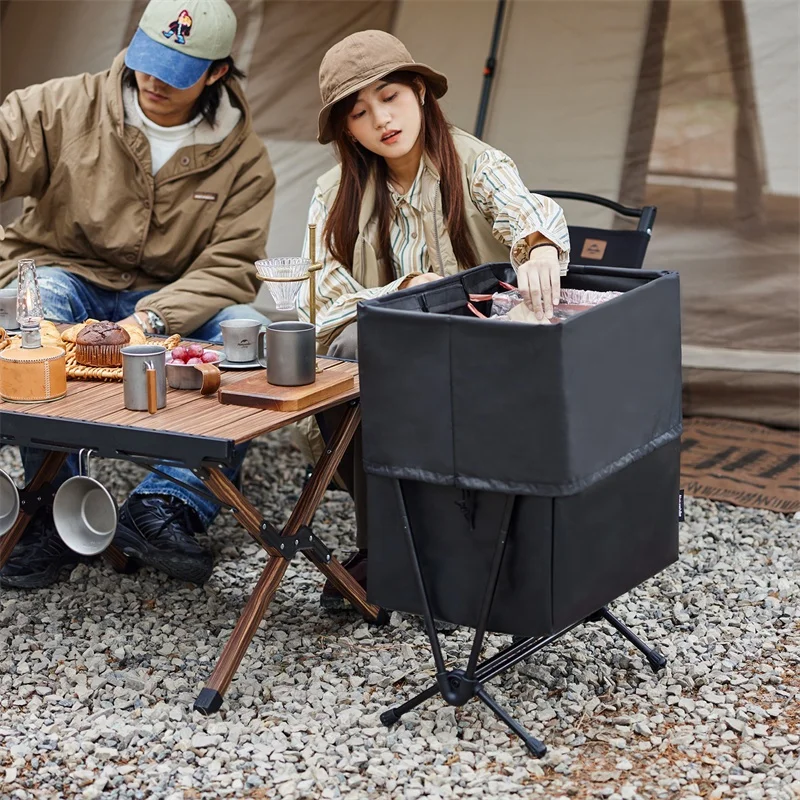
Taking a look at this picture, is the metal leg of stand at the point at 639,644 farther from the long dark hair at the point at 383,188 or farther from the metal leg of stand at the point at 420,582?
the long dark hair at the point at 383,188

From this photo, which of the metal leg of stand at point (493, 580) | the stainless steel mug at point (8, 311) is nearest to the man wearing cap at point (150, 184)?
the stainless steel mug at point (8, 311)

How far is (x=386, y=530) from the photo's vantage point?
257cm

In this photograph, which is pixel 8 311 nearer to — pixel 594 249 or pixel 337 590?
pixel 337 590

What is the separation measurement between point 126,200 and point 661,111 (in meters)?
1.90

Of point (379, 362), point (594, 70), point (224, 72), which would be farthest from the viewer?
point (594, 70)

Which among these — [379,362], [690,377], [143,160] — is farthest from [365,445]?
[690,377]

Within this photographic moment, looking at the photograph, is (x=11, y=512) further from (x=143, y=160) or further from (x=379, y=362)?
(x=143, y=160)

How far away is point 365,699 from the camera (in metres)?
2.76

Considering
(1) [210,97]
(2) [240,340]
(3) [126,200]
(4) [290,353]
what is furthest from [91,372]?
(1) [210,97]

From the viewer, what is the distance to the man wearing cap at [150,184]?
3.57 m

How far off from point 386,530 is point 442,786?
0.50m

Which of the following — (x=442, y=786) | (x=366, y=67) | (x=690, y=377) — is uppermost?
(x=366, y=67)

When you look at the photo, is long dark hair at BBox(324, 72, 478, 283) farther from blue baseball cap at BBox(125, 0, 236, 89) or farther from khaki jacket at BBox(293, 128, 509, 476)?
blue baseball cap at BBox(125, 0, 236, 89)

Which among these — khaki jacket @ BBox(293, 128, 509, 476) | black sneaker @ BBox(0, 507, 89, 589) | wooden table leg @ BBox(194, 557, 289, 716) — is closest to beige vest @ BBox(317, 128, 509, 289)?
khaki jacket @ BBox(293, 128, 509, 476)
